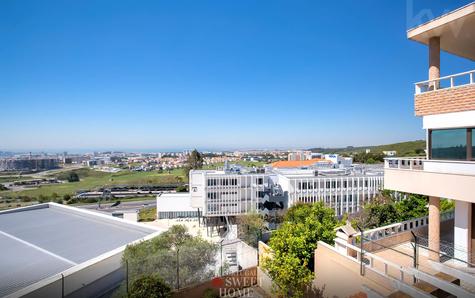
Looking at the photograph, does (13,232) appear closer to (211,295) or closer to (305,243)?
(211,295)

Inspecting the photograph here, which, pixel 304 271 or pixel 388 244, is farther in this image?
pixel 304 271

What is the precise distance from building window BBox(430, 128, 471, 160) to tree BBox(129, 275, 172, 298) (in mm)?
8951

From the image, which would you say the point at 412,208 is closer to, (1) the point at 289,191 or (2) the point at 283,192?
(1) the point at 289,191

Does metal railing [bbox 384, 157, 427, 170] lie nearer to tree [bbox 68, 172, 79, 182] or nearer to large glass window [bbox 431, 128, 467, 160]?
large glass window [bbox 431, 128, 467, 160]

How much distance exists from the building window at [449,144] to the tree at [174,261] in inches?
397

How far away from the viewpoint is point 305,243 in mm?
10047

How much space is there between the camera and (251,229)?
21.2m

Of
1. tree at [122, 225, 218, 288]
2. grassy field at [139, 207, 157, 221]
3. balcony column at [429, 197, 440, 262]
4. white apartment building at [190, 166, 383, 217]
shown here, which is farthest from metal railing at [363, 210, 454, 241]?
grassy field at [139, 207, 157, 221]

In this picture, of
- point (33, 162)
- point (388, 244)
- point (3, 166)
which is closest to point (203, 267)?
point (388, 244)

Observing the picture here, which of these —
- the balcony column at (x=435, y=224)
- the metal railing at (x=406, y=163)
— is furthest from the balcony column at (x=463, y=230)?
the metal railing at (x=406, y=163)

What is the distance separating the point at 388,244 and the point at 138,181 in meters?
85.0

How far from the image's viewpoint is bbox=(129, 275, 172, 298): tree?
8.34 meters

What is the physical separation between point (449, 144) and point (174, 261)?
10.6 meters

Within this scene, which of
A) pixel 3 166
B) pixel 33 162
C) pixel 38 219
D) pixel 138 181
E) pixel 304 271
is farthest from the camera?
pixel 138 181
